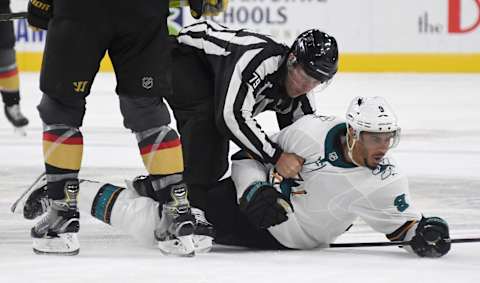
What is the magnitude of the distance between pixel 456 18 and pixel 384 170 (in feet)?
22.4

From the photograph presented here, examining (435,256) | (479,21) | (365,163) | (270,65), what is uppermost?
(479,21)

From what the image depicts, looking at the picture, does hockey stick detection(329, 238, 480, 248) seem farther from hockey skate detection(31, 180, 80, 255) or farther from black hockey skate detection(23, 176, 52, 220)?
black hockey skate detection(23, 176, 52, 220)

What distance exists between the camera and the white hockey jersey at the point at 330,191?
3209 mm

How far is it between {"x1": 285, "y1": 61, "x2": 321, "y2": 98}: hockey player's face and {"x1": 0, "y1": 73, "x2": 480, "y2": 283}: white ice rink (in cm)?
47

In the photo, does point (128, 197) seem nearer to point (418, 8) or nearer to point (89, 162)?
point (89, 162)

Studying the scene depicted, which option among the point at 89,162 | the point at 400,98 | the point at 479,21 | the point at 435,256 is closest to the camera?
the point at 435,256

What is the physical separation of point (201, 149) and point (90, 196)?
14.1 inches

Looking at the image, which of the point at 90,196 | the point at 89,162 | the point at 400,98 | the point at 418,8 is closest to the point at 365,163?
the point at 90,196

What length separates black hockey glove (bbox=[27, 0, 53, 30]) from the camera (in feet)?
10.2

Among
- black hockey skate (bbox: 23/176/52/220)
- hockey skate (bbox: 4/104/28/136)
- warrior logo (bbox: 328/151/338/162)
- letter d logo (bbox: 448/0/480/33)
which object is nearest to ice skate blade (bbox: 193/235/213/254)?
warrior logo (bbox: 328/151/338/162)

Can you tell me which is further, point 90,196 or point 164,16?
point 90,196

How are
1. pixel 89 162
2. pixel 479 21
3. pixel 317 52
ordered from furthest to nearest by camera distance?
1. pixel 479 21
2. pixel 89 162
3. pixel 317 52

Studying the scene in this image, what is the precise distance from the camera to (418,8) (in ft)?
32.4

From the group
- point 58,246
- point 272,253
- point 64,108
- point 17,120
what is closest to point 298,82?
point 272,253
